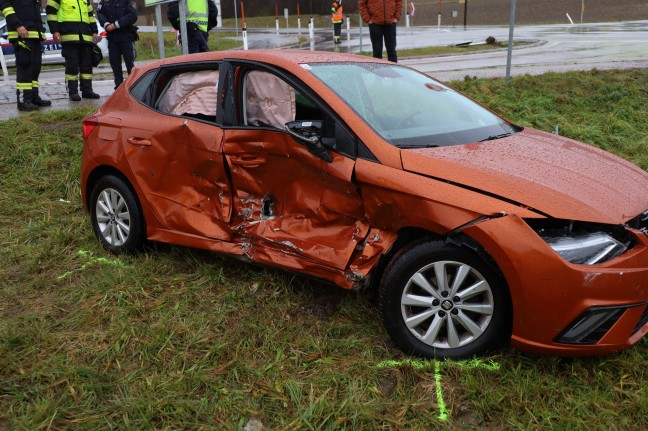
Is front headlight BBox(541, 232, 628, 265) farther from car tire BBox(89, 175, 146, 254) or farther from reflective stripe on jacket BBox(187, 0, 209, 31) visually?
reflective stripe on jacket BBox(187, 0, 209, 31)

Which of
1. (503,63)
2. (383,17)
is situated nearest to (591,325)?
(383,17)

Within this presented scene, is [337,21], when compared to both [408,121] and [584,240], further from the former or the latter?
[584,240]

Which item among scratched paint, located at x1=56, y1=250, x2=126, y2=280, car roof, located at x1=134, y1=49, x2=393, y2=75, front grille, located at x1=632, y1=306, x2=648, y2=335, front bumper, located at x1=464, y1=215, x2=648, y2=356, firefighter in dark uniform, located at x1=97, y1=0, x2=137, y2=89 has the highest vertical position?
firefighter in dark uniform, located at x1=97, y1=0, x2=137, y2=89

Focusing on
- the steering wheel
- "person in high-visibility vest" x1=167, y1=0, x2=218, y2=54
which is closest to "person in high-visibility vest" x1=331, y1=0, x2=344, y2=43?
"person in high-visibility vest" x1=167, y1=0, x2=218, y2=54

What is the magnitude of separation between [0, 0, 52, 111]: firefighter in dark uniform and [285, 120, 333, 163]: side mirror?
6142 mm

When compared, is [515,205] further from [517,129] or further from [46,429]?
[46,429]

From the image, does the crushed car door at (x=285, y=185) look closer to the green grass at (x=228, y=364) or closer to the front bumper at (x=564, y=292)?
the green grass at (x=228, y=364)

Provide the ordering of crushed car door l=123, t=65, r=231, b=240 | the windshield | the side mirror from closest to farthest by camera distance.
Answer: the side mirror → the windshield → crushed car door l=123, t=65, r=231, b=240

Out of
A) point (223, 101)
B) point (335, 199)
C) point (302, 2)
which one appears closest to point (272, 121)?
point (223, 101)

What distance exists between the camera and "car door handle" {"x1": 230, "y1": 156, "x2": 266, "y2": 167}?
352 centimetres

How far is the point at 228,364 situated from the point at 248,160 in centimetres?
122

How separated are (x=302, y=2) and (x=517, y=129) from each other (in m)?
43.0

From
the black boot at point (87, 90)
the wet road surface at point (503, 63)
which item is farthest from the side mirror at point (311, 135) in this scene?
the black boot at point (87, 90)

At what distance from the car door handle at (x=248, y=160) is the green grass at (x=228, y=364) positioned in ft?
2.58
